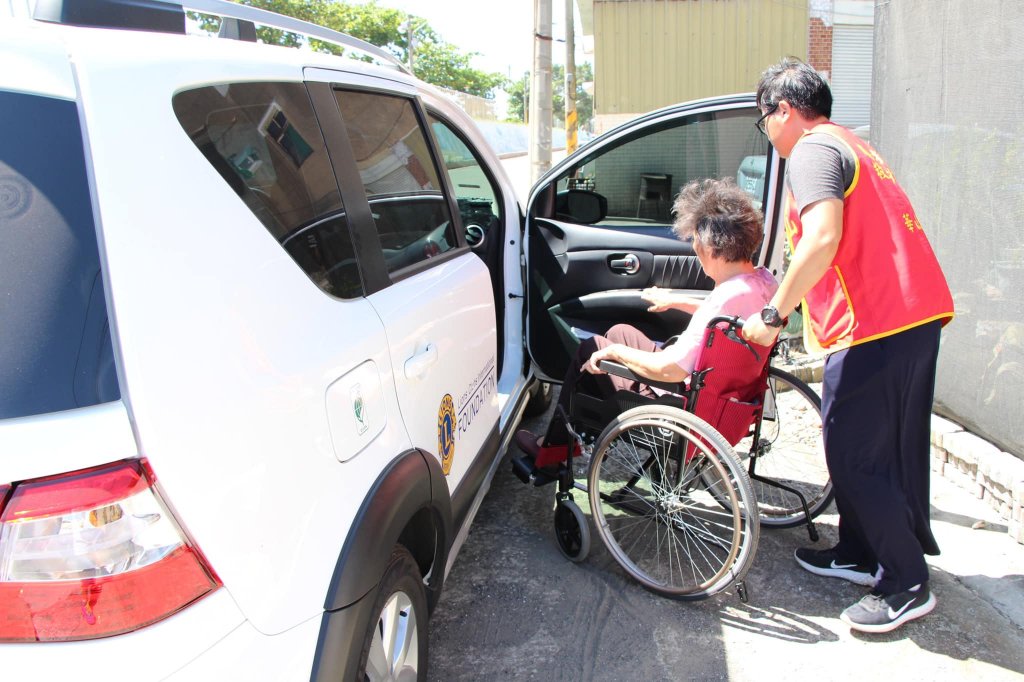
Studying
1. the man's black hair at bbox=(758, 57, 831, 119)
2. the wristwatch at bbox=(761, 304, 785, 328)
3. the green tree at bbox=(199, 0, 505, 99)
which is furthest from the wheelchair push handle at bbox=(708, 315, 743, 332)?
the green tree at bbox=(199, 0, 505, 99)

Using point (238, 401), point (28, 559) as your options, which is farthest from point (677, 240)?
point (28, 559)

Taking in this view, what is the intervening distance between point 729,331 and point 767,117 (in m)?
0.75

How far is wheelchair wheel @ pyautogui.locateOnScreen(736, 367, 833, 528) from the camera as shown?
316cm

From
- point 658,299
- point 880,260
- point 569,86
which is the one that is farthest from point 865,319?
point 569,86

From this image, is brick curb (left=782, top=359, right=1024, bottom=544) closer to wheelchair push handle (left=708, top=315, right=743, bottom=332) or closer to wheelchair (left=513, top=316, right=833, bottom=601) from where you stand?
wheelchair (left=513, top=316, right=833, bottom=601)

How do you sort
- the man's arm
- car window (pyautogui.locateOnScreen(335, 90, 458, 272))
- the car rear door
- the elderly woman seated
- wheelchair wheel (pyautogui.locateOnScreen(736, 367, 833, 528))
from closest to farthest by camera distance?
the car rear door → car window (pyautogui.locateOnScreen(335, 90, 458, 272)) → the man's arm → the elderly woman seated → wheelchair wheel (pyautogui.locateOnScreen(736, 367, 833, 528))

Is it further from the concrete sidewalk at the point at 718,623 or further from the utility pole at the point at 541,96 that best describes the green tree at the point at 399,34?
the concrete sidewalk at the point at 718,623

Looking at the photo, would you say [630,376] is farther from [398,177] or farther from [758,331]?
[398,177]

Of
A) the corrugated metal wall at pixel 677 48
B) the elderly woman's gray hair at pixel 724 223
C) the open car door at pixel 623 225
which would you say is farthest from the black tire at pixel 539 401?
the corrugated metal wall at pixel 677 48

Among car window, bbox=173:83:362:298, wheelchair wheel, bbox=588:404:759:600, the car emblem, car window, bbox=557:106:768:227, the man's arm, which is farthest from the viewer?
car window, bbox=557:106:768:227

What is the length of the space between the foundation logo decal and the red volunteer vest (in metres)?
1.28

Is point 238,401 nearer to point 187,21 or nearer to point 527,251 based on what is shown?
point 187,21

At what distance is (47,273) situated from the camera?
117 cm

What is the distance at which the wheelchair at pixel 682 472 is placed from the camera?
8.57 ft
